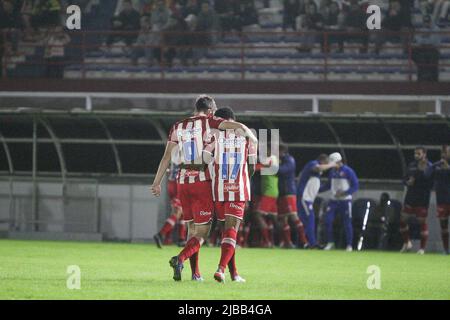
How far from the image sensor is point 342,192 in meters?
21.0

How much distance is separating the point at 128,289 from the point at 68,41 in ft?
52.9

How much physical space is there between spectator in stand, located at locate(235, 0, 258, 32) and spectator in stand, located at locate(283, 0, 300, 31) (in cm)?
67

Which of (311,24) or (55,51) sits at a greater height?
(311,24)

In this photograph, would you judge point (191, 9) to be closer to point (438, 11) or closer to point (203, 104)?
point (438, 11)

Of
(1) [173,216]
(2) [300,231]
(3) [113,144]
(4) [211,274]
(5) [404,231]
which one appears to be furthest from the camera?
(3) [113,144]

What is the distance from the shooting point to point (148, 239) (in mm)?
23266

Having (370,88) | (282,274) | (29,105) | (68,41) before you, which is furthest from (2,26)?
(282,274)

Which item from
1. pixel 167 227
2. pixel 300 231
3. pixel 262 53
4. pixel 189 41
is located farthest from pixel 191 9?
pixel 167 227

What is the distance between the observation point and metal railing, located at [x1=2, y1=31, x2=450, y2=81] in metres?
25.1

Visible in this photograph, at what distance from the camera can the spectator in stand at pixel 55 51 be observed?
2655 centimetres

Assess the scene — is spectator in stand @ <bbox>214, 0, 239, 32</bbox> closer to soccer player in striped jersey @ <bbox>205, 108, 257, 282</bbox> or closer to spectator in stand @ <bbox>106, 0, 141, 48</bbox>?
spectator in stand @ <bbox>106, 0, 141, 48</bbox>

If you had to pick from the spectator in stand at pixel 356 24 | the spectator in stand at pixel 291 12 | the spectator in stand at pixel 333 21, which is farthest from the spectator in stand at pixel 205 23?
the spectator in stand at pixel 356 24

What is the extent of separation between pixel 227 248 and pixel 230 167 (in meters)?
0.83

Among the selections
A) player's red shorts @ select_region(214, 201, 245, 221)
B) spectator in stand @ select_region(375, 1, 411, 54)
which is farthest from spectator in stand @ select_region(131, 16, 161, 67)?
player's red shorts @ select_region(214, 201, 245, 221)
